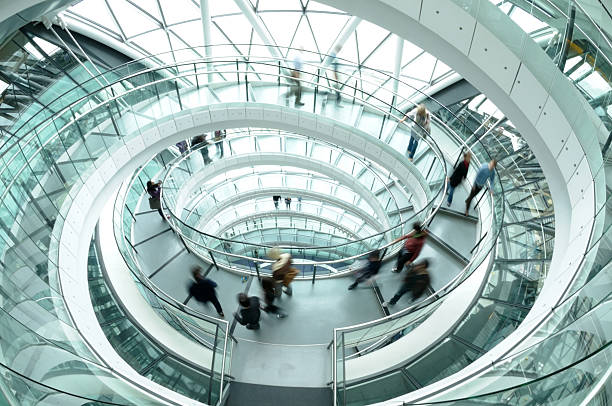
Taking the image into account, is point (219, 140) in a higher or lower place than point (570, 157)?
higher

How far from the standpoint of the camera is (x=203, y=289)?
29.2 ft

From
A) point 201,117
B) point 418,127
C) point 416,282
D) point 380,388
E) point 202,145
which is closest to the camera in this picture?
point 380,388

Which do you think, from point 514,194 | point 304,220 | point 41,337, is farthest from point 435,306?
point 304,220

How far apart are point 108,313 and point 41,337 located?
3.14 meters

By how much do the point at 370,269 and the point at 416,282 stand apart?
147cm

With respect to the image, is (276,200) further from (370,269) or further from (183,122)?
(370,269)

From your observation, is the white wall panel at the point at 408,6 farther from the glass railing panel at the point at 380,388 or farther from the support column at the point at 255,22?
the glass railing panel at the point at 380,388

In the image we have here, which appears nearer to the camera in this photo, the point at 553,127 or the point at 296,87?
the point at 553,127

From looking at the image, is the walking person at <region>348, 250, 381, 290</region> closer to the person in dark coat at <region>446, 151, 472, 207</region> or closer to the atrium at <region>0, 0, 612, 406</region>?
the atrium at <region>0, 0, 612, 406</region>

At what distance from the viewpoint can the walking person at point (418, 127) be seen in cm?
1103

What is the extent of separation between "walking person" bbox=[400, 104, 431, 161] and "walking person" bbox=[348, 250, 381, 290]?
13.5ft

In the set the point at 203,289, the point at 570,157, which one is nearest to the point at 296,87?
the point at 203,289

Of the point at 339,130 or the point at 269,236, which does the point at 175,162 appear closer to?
the point at 339,130

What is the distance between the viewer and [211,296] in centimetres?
895
